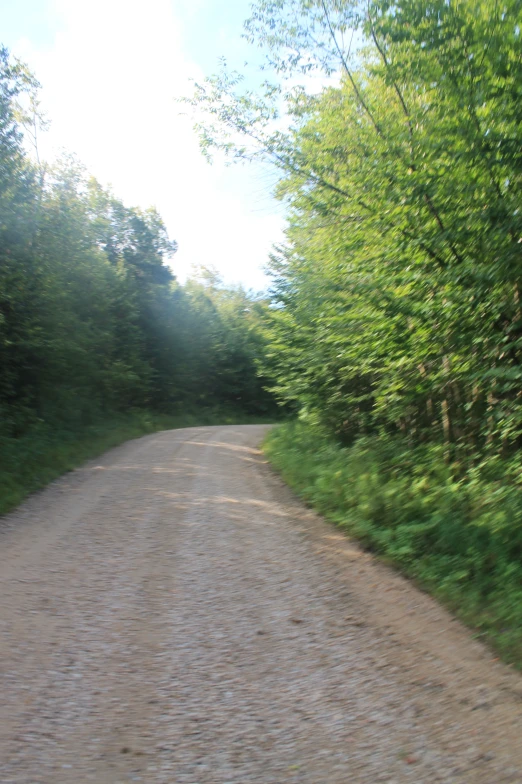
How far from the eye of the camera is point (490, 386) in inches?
333

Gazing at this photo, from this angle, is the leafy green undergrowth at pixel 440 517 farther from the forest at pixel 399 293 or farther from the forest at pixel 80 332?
the forest at pixel 80 332

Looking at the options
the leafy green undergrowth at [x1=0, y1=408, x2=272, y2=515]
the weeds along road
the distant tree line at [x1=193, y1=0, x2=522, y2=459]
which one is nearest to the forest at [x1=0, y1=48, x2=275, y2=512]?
the leafy green undergrowth at [x1=0, y1=408, x2=272, y2=515]

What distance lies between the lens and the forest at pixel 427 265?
702 cm

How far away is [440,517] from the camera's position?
7.14 m

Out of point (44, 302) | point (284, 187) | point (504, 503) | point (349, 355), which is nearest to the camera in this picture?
point (504, 503)

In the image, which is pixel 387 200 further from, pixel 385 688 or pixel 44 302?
pixel 44 302

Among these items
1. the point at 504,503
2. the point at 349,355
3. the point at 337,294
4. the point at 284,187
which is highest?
the point at 284,187

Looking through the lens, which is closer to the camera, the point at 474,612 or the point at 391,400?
the point at 474,612

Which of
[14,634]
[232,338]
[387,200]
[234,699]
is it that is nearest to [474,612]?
[234,699]

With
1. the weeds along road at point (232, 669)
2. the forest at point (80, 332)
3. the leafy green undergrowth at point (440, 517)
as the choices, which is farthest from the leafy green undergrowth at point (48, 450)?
the leafy green undergrowth at point (440, 517)

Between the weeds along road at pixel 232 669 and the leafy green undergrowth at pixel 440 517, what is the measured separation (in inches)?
11.0

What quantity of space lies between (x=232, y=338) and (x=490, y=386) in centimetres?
3506

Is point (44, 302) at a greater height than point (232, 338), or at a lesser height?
lesser

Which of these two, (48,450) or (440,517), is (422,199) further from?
(48,450)
